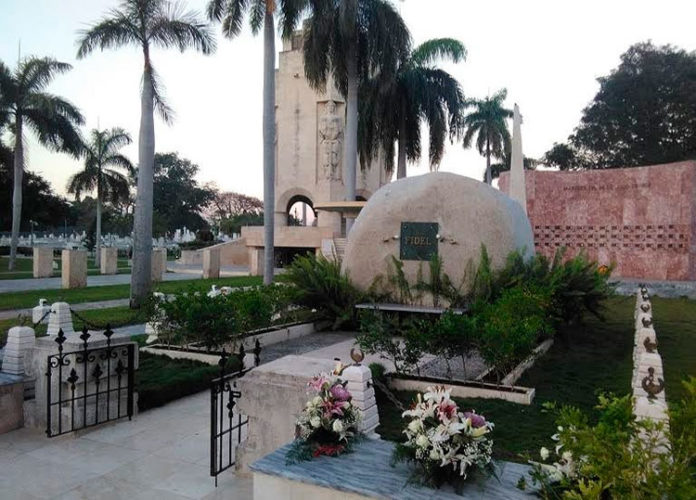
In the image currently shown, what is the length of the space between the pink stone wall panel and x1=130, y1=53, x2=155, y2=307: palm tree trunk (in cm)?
1449

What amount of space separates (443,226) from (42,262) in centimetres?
2043

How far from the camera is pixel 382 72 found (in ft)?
75.2

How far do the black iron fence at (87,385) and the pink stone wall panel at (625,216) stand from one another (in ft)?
58.7

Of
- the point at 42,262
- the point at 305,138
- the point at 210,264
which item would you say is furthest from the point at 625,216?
the point at 42,262

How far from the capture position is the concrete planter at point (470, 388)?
6.41 metres

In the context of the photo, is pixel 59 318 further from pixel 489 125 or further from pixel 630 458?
pixel 489 125

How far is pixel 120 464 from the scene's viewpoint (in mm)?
4895

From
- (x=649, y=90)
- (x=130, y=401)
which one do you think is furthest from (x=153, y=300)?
(x=649, y=90)

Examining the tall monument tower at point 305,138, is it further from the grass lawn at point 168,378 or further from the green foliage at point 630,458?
the green foliage at point 630,458

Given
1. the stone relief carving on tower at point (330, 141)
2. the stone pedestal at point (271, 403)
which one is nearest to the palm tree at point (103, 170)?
the stone relief carving on tower at point (330, 141)

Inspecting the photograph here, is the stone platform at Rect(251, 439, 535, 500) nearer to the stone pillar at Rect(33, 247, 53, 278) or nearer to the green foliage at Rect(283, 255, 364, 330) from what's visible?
the green foliage at Rect(283, 255, 364, 330)

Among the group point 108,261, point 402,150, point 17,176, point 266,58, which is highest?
point 266,58

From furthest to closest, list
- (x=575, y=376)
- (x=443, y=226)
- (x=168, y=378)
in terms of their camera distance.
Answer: (x=443, y=226), (x=575, y=376), (x=168, y=378)

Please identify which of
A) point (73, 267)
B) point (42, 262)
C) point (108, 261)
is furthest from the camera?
point (108, 261)
